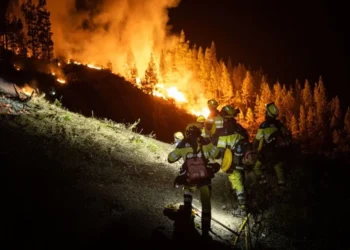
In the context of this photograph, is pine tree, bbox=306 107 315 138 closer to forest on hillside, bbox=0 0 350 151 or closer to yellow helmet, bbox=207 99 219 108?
forest on hillside, bbox=0 0 350 151

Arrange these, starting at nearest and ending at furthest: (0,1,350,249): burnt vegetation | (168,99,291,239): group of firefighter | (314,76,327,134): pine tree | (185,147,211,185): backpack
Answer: (0,1,350,249): burnt vegetation → (185,147,211,185): backpack → (168,99,291,239): group of firefighter → (314,76,327,134): pine tree

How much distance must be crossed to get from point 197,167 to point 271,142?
9.27 ft

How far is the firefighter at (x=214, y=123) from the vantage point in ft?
28.1

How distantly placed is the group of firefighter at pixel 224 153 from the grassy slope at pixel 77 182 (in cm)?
108

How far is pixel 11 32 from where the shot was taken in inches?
2655

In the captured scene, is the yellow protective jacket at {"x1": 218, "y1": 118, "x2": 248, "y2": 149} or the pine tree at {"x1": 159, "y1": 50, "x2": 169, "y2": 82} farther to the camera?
the pine tree at {"x1": 159, "y1": 50, "x2": 169, "y2": 82}

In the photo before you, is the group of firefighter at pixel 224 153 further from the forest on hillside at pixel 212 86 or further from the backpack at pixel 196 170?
the forest on hillside at pixel 212 86

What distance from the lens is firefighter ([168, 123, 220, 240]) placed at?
262 inches

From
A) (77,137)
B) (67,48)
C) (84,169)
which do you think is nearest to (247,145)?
(84,169)

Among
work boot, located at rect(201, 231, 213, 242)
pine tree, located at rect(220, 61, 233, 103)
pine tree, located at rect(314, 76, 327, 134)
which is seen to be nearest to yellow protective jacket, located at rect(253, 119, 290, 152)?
work boot, located at rect(201, 231, 213, 242)

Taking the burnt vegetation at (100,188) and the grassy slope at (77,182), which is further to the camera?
the burnt vegetation at (100,188)

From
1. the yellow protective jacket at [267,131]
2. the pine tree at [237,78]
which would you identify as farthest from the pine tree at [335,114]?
the yellow protective jacket at [267,131]

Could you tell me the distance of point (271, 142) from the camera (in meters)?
8.63

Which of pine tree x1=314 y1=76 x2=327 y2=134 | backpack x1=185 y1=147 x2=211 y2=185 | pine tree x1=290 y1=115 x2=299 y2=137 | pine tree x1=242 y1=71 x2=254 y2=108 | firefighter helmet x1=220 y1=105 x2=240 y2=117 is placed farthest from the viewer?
pine tree x1=242 y1=71 x2=254 y2=108
